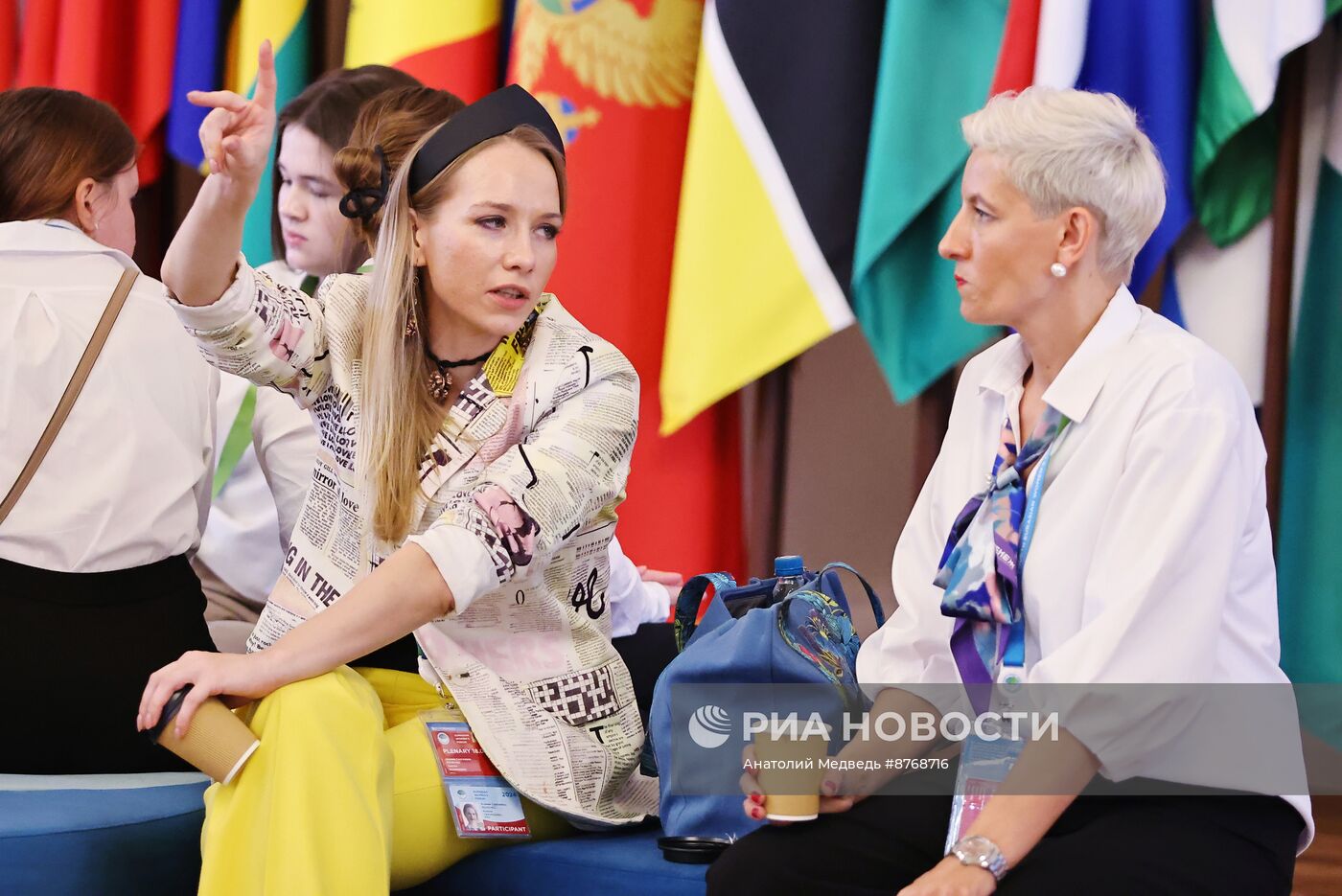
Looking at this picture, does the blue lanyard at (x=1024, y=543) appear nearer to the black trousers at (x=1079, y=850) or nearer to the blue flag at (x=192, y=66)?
the black trousers at (x=1079, y=850)

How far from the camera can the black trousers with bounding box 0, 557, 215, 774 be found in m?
1.75

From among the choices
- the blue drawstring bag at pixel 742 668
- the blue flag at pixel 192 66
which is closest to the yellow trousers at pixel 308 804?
the blue drawstring bag at pixel 742 668

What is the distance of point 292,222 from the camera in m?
2.46

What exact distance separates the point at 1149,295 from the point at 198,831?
68.2 inches

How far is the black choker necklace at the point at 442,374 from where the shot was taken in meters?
1.69

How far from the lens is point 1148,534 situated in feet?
4.25

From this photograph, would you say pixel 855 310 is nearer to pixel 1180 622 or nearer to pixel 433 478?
pixel 433 478

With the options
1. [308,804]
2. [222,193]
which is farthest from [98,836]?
[222,193]

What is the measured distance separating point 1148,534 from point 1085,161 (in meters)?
0.39

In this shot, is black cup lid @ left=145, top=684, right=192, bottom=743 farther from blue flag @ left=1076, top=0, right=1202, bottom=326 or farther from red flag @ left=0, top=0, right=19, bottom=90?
red flag @ left=0, top=0, right=19, bottom=90

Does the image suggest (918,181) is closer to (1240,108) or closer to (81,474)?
(1240,108)

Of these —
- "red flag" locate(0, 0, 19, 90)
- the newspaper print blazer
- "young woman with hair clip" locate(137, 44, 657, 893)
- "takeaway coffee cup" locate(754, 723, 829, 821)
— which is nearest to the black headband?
"young woman with hair clip" locate(137, 44, 657, 893)

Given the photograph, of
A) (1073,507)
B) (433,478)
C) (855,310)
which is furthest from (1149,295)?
(433,478)

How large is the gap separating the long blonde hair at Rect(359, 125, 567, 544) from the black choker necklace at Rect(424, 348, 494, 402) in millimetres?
10
